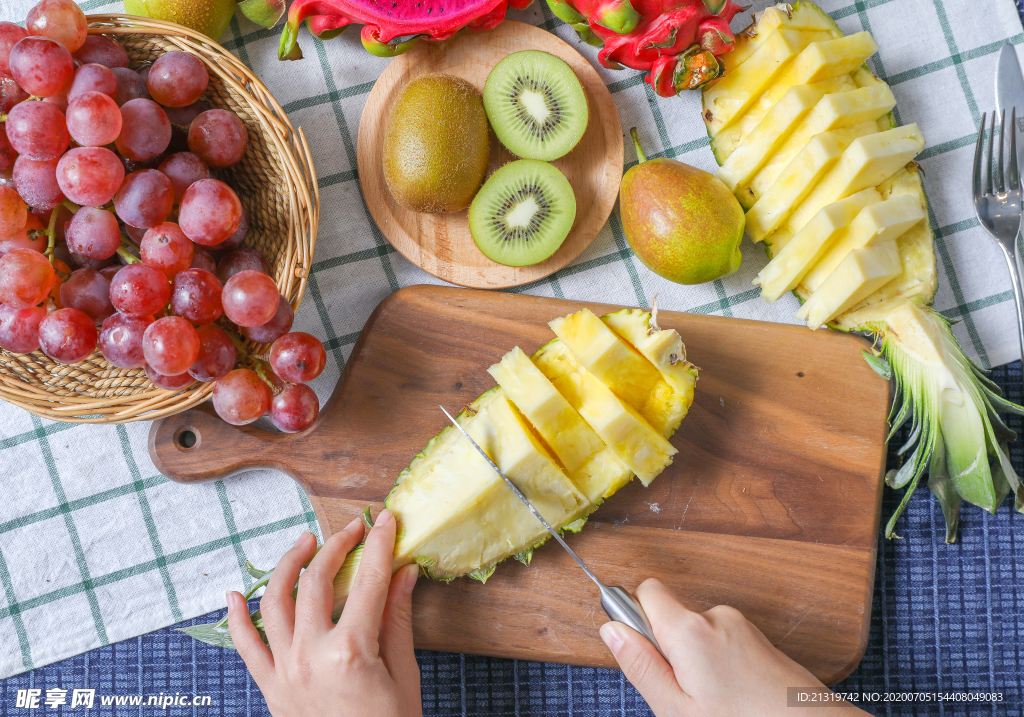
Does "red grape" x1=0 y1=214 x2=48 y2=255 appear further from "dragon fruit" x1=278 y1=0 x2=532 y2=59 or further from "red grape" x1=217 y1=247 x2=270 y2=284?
"dragon fruit" x1=278 y1=0 x2=532 y2=59

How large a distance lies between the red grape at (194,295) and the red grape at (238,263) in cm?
8

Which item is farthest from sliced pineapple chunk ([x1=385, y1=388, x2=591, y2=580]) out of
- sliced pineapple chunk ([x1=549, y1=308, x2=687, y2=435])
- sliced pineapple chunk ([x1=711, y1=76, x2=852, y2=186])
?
sliced pineapple chunk ([x1=711, y1=76, x2=852, y2=186])

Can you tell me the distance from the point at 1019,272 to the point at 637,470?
830 millimetres

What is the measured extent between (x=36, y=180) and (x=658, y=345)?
0.91 metres

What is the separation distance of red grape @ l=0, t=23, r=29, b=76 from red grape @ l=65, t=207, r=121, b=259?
24cm

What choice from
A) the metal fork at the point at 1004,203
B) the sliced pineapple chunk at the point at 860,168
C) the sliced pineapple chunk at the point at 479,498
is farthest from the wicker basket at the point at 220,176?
the metal fork at the point at 1004,203

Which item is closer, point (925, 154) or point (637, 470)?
point (637, 470)

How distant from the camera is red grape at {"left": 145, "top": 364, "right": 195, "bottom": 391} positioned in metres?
0.95

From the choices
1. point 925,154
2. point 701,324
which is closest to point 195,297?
point 701,324

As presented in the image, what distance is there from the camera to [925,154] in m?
1.29

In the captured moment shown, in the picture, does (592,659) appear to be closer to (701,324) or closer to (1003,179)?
(701,324)

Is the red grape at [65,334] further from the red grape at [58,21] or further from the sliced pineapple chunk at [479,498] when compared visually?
the sliced pineapple chunk at [479,498]

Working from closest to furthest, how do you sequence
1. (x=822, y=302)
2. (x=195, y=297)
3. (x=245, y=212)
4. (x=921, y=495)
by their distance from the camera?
(x=195, y=297) → (x=245, y=212) → (x=822, y=302) → (x=921, y=495)

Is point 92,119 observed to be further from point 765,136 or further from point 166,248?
point 765,136
